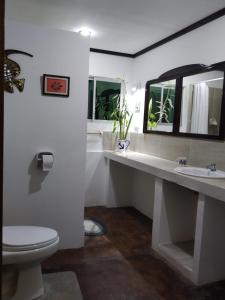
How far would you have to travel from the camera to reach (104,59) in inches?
146

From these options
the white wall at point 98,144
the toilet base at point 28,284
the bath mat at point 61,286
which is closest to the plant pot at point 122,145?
the white wall at point 98,144

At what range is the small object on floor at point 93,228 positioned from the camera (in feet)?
9.36

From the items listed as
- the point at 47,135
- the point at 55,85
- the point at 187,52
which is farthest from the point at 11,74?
the point at 187,52

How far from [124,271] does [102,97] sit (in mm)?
2381

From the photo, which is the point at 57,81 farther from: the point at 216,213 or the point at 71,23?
the point at 216,213

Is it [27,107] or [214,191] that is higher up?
[27,107]

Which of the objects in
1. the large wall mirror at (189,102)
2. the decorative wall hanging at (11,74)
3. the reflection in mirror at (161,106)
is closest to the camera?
the decorative wall hanging at (11,74)

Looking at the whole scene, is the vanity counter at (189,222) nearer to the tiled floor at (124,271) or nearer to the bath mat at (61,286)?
the tiled floor at (124,271)

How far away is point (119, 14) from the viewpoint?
254cm

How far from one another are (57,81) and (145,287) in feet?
5.94

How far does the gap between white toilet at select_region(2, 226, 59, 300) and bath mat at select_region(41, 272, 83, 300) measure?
3.1 inches

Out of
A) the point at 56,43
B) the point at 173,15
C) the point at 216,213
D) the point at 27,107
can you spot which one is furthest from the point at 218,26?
the point at 27,107

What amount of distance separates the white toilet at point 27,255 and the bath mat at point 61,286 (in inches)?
3.1

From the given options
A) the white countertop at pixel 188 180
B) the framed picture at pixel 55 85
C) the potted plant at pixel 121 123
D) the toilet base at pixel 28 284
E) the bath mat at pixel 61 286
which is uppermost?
the framed picture at pixel 55 85
